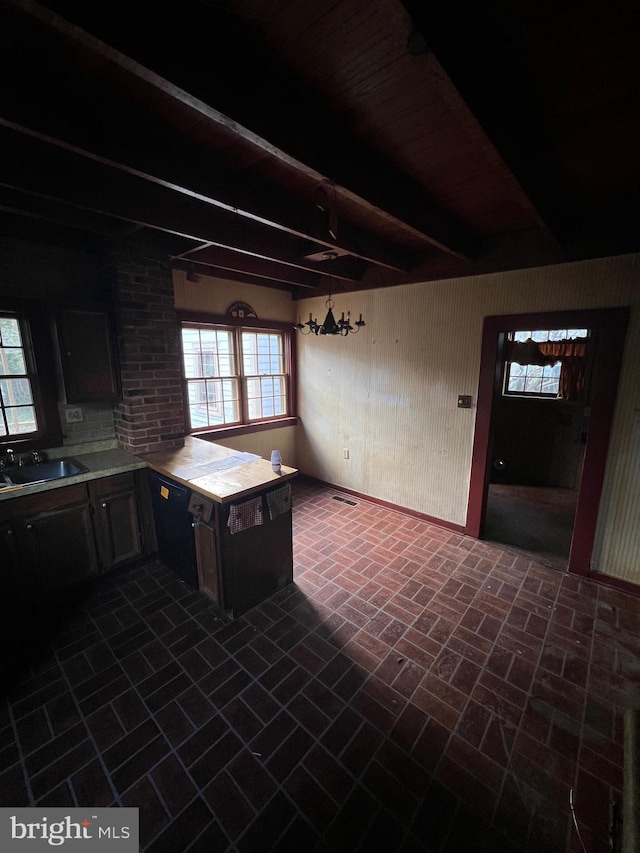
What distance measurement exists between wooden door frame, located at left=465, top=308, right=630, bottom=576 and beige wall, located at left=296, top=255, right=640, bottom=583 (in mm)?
64

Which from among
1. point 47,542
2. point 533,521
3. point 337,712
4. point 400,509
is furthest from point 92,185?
point 533,521

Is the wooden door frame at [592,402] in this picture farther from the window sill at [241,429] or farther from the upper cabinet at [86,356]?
the upper cabinet at [86,356]

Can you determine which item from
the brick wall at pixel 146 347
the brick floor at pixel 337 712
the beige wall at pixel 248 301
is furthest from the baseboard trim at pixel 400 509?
the brick wall at pixel 146 347

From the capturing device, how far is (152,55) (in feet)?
3.42

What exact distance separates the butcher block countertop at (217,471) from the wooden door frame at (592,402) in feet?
6.34

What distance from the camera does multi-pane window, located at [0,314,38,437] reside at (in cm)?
256

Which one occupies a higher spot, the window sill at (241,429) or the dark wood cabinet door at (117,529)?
the window sill at (241,429)

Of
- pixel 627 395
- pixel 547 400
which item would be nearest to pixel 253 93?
pixel 627 395

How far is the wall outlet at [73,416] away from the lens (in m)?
2.90

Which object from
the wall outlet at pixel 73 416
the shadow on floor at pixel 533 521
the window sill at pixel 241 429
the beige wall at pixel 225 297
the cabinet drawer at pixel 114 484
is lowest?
the shadow on floor at pixel 533 521

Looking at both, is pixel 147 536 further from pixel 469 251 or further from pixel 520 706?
pixel 469 251

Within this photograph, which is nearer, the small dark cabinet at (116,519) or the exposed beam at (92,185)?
the exposed beam at (92,185)

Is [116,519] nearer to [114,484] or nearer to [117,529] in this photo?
[117,529]

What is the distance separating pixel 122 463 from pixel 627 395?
3.98m
